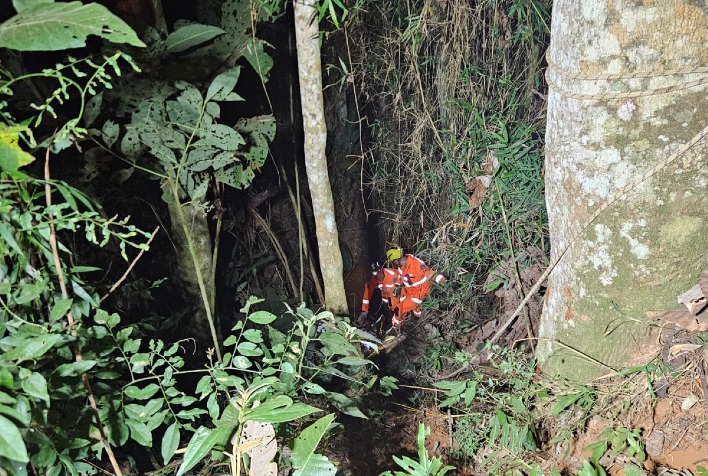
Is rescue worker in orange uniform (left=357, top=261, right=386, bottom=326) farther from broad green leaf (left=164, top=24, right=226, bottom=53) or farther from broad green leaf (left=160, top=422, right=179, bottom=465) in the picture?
broad green leaf (left=160, top=422, right=179, bottom=465)

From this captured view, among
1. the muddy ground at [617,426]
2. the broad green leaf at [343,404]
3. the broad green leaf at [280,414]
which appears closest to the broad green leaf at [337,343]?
the broad green leaf at [343,404]

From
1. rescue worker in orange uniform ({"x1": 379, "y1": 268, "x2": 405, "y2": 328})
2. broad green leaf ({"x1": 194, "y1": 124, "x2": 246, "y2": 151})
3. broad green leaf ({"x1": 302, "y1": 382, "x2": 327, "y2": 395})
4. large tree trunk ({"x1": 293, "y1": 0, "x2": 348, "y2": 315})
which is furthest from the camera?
rescue worker in orange uniform ({"x1": 379, "y1": 268, "x2": 405, "y2": 328})

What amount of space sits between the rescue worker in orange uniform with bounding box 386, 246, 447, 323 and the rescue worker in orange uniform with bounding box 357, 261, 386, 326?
248mm

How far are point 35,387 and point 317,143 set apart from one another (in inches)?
58.7

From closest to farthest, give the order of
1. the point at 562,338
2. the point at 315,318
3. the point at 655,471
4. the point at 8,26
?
the point at 8,26, the point at 315,318, the point at 655,471, the point at 562,338

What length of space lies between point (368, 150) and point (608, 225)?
170 cm

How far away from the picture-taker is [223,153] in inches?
79.7

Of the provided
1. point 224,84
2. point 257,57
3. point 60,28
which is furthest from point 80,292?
point 257,57

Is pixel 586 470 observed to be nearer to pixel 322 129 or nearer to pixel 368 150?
pixel 322 129

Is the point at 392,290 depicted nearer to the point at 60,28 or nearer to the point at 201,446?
the point at 201,446

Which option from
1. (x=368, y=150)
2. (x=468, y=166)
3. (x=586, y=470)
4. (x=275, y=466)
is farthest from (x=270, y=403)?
(x=368, y=150)

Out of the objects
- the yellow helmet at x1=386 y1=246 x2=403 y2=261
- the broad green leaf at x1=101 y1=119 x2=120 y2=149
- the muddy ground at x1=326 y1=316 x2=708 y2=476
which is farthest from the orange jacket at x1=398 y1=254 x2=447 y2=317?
the broad green leaf at x1=101 y1=119 x2=120 y2=149

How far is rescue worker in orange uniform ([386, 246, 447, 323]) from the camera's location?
3.14m

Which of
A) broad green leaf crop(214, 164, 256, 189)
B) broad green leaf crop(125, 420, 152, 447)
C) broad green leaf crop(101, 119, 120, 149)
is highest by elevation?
broad green leaf crop(101, 119, 120, 149)
